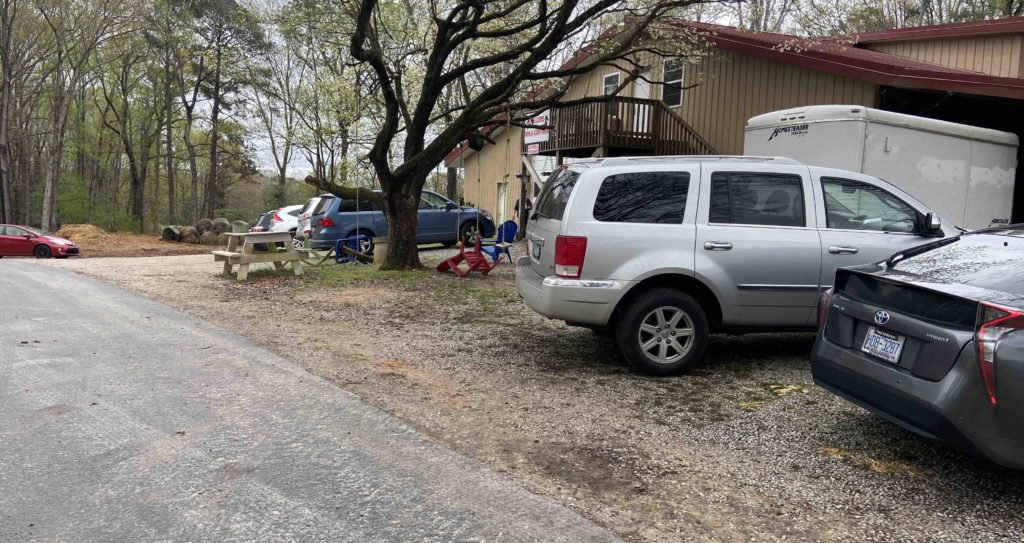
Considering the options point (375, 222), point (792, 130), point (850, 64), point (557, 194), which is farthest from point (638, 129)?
point (557, 194)

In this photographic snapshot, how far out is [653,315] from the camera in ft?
19.3

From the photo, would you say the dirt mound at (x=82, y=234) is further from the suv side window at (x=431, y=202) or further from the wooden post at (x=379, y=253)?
the wooden post at (x=379, y=253)

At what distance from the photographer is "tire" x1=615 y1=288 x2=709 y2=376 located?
5820mm

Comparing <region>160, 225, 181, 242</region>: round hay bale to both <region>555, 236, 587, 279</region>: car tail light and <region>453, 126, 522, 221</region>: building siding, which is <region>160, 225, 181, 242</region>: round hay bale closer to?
<region>453, 126, 522, 221</region>: building siding

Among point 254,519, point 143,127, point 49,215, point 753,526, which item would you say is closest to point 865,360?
point 753,526

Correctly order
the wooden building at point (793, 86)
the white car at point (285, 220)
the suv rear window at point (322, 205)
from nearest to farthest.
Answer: the wooden building at point (793, 86) → the suv rear window at point (322, 205) → the white car at point (285, 220)

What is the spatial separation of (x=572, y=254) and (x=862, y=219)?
107 inches

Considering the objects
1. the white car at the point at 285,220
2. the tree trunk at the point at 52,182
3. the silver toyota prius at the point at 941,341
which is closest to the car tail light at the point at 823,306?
the silver toyota prius at the point at 941,341

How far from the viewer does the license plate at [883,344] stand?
12.6 ft

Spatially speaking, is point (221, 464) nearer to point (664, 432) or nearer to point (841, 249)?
point (664, 432)

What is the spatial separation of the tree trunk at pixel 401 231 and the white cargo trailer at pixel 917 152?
6.37 m

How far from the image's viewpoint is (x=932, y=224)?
240 inches

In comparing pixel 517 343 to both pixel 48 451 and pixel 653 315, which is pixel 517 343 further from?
pixel 48 451

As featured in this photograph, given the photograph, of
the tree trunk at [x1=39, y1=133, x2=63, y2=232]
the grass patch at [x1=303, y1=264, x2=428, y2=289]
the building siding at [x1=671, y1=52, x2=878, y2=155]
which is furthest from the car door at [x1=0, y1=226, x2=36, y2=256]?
the building siding at [x1=671, y1=52, x2=878, y2=155]
